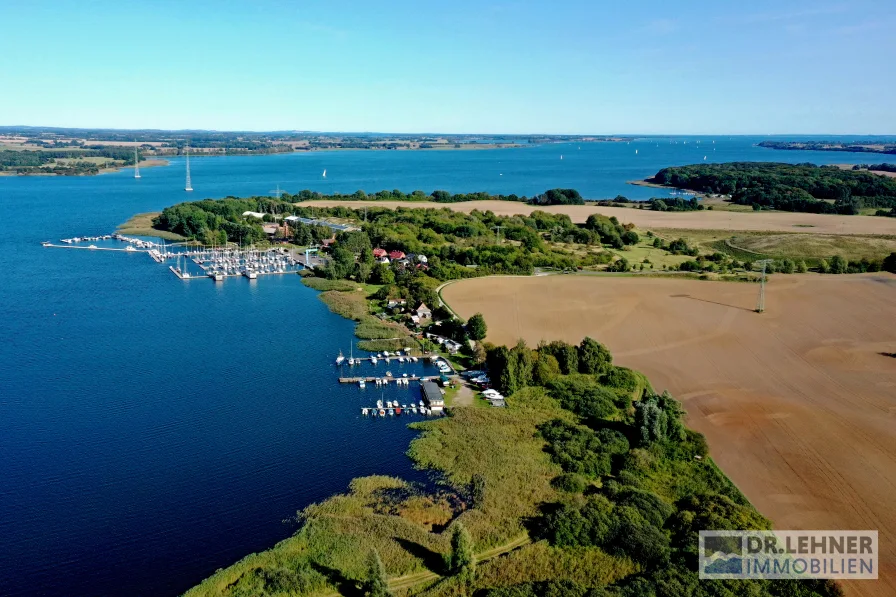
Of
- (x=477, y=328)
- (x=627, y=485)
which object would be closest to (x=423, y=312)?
(x=477, y=328)

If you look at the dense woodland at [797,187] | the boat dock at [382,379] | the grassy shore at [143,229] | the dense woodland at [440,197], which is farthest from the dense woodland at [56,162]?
the boat dock at [382,379]

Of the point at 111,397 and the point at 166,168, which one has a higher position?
the point at 166,168

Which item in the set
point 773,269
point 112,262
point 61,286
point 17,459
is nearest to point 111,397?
point 17,459

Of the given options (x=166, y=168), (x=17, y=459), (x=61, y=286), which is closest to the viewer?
(x=17, y=459)

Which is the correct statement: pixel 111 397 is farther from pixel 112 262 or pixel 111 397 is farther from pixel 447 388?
pixel 112 262

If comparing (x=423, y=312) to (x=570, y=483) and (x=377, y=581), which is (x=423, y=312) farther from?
(x=377, y=581)

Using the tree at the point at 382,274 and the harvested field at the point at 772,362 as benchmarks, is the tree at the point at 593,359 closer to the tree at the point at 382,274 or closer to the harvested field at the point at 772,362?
the harvested field at the point at 772,362
